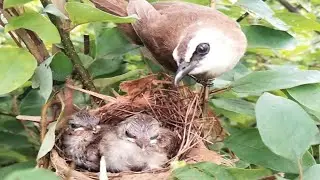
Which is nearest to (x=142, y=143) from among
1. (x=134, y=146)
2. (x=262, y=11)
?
(x=134, y=146)

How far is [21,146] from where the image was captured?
1980 millimetres

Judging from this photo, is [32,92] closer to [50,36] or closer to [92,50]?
[92,50]

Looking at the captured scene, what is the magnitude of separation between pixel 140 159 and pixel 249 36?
570mm

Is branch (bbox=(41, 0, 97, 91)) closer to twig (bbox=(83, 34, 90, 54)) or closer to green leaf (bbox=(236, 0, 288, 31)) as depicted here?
twig (bbox=(83, 34, 90, 54))

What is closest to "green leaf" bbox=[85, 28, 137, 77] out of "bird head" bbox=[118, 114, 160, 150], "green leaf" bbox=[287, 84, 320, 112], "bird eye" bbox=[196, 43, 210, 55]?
"bird head" bbox=[118, 114, 160, 150]

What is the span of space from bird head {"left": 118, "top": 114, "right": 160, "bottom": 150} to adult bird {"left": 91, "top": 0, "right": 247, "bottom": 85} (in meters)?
0.18

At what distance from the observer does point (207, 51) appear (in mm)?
2469

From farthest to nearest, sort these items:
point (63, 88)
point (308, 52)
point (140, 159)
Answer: point (308, 52) < point (140, 159) < point (63, 88)

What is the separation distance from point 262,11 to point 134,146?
69 centimetres

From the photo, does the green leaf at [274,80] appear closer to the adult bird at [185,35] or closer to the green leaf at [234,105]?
the green leaf at [234,105]

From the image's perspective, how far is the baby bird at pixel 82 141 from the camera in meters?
2.02

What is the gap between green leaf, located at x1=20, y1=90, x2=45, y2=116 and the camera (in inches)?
Answer: 76.9

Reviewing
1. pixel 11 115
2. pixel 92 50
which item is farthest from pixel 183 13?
pixel 11 115

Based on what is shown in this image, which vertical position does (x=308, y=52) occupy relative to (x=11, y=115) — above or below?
below
